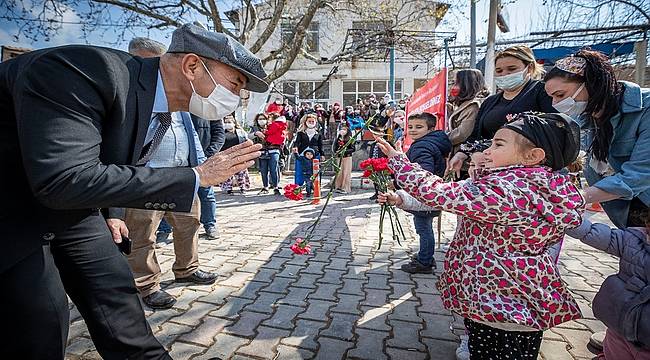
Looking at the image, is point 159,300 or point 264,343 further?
point 159,300

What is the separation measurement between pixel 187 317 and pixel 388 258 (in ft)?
7.62

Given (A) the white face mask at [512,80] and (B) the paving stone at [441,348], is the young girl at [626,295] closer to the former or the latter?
(B) the paving stone at [441,348]

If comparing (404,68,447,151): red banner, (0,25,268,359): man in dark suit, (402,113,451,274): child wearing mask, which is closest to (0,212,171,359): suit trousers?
(0,25,268,359): man in dark suit

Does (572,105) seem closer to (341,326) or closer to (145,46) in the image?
(341,326)

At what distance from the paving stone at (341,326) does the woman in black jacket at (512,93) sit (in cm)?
142

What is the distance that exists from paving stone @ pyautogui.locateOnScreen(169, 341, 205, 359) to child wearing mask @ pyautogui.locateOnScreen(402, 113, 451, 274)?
218 cm

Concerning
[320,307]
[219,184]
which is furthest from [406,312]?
[219,184]

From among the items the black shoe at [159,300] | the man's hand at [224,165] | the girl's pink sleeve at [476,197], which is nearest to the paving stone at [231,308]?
the black shoe at [159,300]

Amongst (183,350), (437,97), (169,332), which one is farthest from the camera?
(437,97)

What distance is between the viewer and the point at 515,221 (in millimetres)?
1594

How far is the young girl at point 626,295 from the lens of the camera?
5.93 feet

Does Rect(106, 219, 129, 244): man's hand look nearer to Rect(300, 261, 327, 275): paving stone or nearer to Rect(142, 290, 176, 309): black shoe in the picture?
Rect(142, 290, 176, 309): black shoe

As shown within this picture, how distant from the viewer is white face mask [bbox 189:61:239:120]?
1.69m

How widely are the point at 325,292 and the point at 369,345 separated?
35.4 inches
